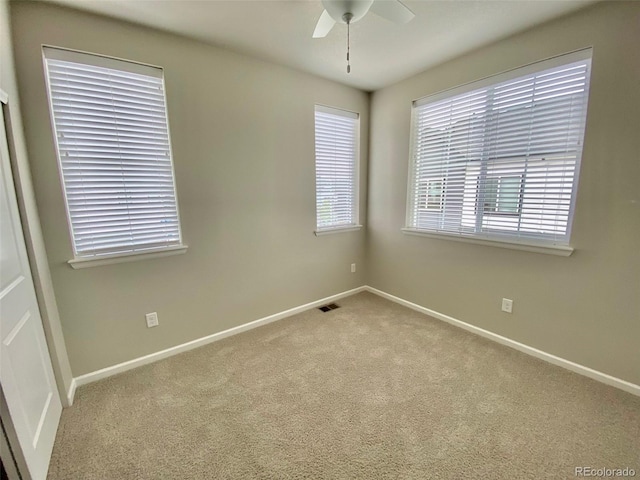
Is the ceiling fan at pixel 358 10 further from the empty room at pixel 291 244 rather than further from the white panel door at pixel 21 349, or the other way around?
the white panel door at pixel 21 349

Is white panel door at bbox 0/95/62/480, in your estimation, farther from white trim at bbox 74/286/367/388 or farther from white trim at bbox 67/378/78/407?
white trim at bbox 74/286/367/388

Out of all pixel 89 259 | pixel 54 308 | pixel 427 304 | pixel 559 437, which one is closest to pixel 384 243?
pixel 427 304

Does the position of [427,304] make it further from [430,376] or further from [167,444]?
[167,444]

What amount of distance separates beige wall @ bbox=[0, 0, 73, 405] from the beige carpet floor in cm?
41

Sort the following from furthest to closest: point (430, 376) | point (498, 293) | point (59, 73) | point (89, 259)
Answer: point (498, 293) → point (430, 376) → point (89, 259) → point (59, 73)

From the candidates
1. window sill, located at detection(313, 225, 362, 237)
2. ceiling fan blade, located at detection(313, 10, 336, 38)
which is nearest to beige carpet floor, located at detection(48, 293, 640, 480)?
window sill, located at detection(313, 225, 362, 237)

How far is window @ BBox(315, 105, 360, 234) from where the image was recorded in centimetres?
297

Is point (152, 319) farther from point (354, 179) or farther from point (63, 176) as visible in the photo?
point (354, 179)

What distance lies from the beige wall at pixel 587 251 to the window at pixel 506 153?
86mm

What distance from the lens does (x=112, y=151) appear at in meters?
1.88

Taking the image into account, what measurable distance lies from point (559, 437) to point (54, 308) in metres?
3.15

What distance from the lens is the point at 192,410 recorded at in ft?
5.58

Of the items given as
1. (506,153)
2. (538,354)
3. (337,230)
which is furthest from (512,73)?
(538,354)

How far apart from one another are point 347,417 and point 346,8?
2.27m
